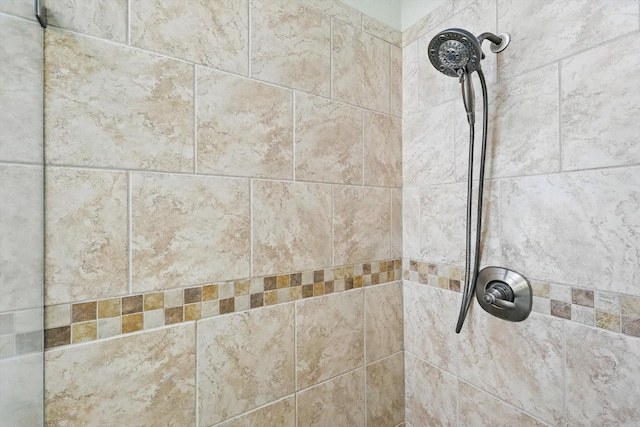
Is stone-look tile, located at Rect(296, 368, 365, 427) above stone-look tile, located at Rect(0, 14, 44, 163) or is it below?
below

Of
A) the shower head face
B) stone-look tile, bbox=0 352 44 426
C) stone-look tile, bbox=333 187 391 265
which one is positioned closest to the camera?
stone-look tile, bbox=0 352 44 426

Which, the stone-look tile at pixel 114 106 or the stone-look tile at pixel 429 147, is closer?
the stone-look tile at pixel 114 106

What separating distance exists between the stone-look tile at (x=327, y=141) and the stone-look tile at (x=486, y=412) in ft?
2.38

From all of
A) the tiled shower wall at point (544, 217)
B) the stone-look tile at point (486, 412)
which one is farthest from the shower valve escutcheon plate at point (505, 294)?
the stone-look tile at point (486, 412)

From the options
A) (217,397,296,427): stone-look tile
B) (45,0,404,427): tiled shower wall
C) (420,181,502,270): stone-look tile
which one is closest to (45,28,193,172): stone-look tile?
(45,0,404,427): tiled shower wall

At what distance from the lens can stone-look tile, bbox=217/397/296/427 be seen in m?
0.79

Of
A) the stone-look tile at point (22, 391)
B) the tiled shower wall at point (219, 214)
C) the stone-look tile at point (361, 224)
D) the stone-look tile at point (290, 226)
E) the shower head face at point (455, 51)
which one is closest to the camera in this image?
the stone-look tile at point (22, 391)

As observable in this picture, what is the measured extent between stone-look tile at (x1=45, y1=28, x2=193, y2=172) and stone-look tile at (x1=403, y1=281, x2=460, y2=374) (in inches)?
34.0

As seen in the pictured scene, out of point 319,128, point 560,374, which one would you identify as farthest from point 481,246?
point 319,128

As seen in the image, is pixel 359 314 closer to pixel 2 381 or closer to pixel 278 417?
pixel 278 417

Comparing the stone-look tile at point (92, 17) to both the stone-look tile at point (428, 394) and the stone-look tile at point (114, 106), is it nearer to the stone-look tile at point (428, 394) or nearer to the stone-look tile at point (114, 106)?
the stone-look tile at point (114, 106)

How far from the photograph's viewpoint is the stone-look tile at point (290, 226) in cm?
82

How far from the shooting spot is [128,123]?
658 mm

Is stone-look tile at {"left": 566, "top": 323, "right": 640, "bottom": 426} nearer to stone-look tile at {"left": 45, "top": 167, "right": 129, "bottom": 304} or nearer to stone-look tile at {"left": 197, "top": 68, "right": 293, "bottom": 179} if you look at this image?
stone-look tile at {"left": 197, "top": 68, "right": 293, "bottom": 179}
